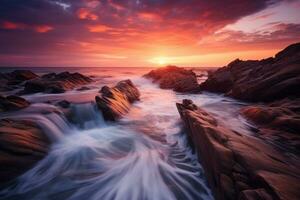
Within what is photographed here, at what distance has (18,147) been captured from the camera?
491 centimetres

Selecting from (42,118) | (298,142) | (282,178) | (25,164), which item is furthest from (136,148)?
(298,142)

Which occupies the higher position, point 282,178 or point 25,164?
point 282,178

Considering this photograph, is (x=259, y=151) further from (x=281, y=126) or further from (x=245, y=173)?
(x=281, y=126)

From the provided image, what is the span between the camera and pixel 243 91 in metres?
12.5

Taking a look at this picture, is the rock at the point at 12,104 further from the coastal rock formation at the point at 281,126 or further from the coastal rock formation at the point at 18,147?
the coastal rock formation at the point at 281,126

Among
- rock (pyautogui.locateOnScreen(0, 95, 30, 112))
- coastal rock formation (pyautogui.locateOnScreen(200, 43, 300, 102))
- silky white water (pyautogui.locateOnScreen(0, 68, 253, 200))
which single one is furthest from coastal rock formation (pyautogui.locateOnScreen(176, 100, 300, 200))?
rock (pyautogui.locateOnScreen(0, 95, 30, 112))

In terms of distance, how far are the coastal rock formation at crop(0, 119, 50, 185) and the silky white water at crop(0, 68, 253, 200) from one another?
22 cm

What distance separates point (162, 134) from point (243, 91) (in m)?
7.79

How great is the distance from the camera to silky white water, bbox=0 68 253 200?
171 inches

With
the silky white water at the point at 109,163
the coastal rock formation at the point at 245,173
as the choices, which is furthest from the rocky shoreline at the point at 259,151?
the silky white water at the point at 109,163

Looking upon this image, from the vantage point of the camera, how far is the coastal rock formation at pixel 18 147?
14.8 ft

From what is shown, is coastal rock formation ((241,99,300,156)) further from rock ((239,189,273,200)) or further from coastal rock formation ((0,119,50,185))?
coastal rock formation ((0,119,50,185))

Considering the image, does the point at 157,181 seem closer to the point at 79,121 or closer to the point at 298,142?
the point at 298,142

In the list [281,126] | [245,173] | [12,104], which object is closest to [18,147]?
[12,104]
